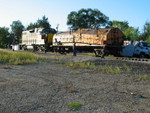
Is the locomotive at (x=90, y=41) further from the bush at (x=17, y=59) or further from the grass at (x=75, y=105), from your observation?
the grass at (x=75, y=105)

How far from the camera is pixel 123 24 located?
11025cm

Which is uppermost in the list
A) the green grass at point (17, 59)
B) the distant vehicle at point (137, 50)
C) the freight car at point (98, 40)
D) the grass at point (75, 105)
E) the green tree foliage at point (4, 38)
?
the green tree foliage at point (4, 38)

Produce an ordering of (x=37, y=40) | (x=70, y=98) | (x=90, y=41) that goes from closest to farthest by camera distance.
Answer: (x=70, y=98) < (x=90, y=41) < (x=37, y=40)

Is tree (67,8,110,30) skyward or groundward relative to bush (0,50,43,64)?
skyward

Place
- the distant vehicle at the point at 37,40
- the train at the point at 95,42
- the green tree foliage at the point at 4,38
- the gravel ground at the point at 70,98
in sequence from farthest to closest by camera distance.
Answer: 1. the green tree foliage at the point at 4,38
2. the distant vehicle at the point at 37,40
3. the train at the point at 95,42
4. the gravel ground at the point at 70,98

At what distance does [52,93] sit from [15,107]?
59.7 inches

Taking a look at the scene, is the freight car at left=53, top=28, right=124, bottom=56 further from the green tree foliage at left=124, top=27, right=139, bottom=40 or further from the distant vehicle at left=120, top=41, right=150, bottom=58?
the green tree foliage at left=124, top=27, right=139, bottom=40

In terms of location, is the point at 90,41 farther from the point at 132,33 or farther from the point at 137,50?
the point at 132,33

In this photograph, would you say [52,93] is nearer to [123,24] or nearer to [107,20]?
[107,20]

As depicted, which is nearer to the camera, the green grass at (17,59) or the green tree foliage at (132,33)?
the green grass at (17,59)

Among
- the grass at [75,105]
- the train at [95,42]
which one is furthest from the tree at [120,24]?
the grass at [75,105]

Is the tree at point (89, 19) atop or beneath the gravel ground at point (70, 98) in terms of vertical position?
atop

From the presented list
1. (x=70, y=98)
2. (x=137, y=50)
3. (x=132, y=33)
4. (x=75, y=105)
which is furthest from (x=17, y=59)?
(x=132, y=33)

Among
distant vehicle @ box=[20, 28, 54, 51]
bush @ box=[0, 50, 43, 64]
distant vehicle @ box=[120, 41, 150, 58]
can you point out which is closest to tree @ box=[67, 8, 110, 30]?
distant vehicle @ box=[20, 28, 54, 51]
